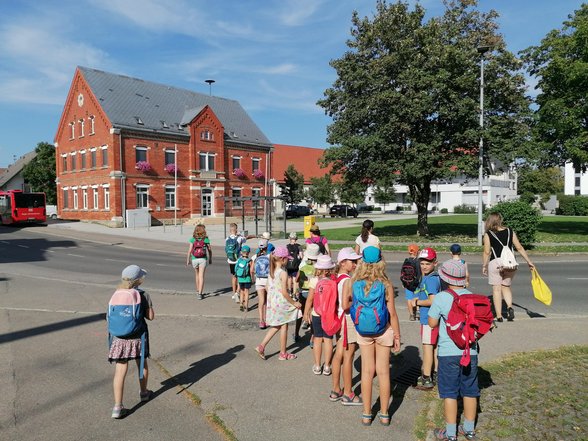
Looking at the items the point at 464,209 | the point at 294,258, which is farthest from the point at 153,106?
the point at 464,209

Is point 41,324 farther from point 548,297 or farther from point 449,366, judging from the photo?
point 548,297

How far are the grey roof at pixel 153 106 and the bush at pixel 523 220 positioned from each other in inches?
1283

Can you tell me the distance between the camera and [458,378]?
157 inches

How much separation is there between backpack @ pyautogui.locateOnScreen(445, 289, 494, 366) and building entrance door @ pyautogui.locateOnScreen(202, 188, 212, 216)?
43.0 metres

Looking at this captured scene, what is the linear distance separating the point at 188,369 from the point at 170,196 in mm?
38931

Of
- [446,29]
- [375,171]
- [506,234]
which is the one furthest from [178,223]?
[506,234]

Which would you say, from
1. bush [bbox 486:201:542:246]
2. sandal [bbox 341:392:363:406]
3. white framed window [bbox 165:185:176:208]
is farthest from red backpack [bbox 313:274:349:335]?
white framed window [bbox 165:185:176:208]

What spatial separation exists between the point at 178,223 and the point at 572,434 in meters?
41.1

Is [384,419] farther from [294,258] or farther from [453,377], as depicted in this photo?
[294,258]

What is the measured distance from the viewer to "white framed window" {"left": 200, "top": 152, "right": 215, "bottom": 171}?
45438 millimetres

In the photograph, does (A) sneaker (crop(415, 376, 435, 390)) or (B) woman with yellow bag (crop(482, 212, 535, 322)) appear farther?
(B) woman with yellow bag (crop(482, 212, 535, 322))

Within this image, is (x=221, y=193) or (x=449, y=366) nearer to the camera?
(x=449, y=366)

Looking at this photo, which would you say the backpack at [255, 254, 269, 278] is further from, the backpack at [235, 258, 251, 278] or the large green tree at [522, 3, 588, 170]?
the large green tree at [522, 3, 588, 170]

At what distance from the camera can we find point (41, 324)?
7.99m
